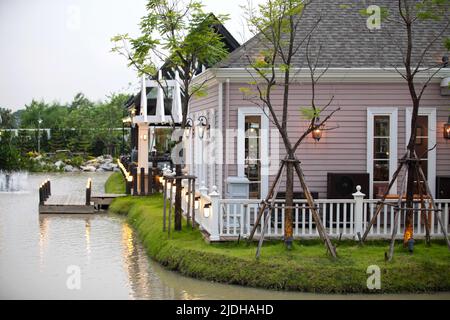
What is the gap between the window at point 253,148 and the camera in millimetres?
17516

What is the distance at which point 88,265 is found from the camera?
16094 mm

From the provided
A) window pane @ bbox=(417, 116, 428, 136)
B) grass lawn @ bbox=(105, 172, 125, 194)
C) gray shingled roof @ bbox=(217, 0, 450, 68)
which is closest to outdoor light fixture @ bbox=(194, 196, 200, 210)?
gray shingled roof @ bbox=(217, 0, 450, 68)

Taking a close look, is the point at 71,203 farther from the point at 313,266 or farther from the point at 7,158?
the point at 313,266

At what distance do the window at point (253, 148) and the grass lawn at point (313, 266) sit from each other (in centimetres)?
261

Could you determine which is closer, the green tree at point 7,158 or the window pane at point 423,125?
the window pane at point 423,125

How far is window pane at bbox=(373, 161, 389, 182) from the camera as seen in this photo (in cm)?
1770

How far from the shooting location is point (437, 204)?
16.0 m

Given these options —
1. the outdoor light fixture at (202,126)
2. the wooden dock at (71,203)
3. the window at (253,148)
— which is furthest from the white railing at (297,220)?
the wooden dock at (71,203)

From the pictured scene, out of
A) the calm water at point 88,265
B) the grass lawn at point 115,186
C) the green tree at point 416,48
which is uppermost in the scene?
the green tree at point 416,48

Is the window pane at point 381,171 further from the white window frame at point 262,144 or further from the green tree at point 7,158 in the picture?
the green tree at point 7,158

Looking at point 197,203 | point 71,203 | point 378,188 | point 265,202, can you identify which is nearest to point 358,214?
point 265,202

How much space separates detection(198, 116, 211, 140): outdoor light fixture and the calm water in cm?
302

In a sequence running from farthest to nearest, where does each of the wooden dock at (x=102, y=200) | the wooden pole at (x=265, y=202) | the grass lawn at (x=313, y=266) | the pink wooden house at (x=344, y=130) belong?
1. the wooden dock at (x=102, y=200)
2. the pink wooden house at (x=344, y=130)
3. the wooden pole at (x=265, y=202)
4. the grass lawn at (x=313, y=266)
